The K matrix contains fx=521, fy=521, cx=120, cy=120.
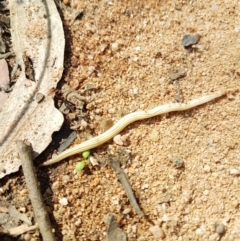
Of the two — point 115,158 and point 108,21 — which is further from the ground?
point 108,21

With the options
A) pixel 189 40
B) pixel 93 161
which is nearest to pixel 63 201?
pixel 93 161

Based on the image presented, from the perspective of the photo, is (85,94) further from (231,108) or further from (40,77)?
(231,108)

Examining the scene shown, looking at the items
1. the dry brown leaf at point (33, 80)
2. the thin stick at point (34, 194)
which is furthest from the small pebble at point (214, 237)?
the dry brown leaf at point (33, 80)

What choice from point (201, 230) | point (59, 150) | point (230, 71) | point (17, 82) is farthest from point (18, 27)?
point (201, 230)

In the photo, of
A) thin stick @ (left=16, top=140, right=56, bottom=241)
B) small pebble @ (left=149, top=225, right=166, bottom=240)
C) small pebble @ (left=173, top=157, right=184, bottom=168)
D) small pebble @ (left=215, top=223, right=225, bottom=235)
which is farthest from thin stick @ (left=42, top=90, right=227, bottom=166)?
small pebble @ (left=215, top=223, right=225, bottom=235)

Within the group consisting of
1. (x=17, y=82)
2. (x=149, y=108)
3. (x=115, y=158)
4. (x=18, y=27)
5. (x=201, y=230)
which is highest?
(x=18, y=27)

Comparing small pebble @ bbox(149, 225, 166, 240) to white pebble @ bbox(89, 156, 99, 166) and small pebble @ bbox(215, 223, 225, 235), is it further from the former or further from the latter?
white pebble @ bbox(89, 156, 99, 166)
